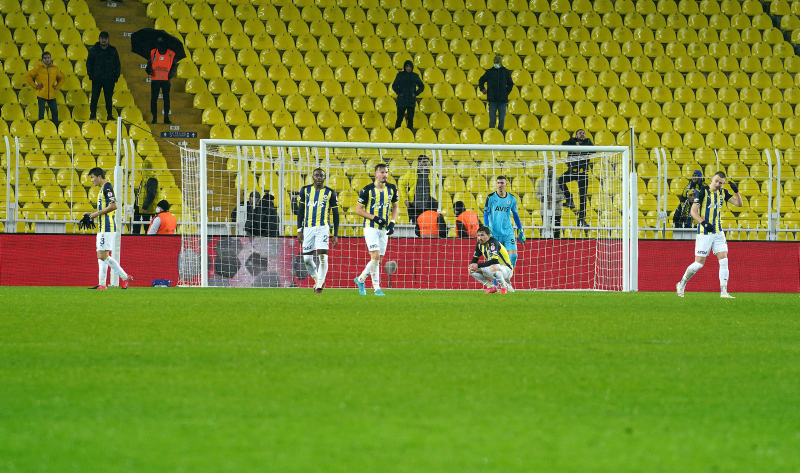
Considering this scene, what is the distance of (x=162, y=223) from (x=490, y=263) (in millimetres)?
6394

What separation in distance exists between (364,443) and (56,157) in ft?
51.9

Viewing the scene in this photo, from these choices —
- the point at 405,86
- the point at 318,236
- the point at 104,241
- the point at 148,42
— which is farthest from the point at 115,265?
the point at 405,86

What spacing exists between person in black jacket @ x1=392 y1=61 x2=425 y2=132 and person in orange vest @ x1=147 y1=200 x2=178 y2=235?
5429 millimetres

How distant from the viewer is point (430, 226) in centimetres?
1612

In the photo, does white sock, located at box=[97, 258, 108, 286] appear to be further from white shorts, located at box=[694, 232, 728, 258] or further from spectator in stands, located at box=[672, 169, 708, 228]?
spectator in stands, located at box=[672, 169, 708, 228]

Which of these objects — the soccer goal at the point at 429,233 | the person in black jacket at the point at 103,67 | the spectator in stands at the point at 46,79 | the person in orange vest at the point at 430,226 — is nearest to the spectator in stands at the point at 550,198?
the soccer goal at the point at 429,233

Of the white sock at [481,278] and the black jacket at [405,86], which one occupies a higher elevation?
the black jacket at [405,86]

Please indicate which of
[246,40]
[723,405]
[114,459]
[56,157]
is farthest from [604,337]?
[246,40]

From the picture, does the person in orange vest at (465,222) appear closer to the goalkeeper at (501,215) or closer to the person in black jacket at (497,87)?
the goalkeeper at (501,215)

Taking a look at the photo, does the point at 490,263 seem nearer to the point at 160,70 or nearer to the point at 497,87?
the point at 497,87

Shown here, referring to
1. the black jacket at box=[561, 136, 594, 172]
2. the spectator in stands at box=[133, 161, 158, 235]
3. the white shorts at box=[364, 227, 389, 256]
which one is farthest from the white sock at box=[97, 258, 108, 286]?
the black jacket at box=[561, 136, 594, 172]

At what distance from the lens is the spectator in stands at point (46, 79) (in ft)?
61.6

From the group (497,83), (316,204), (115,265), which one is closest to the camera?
(316,204)

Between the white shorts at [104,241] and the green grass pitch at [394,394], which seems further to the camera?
the white shorts at [104,241]
